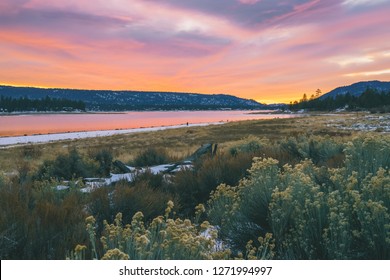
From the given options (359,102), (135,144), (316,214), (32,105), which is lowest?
(135,144)

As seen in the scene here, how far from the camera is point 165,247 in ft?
8.64

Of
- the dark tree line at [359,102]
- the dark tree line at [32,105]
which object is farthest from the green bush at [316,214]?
the dark tree line at [32,105]

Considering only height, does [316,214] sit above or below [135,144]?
above

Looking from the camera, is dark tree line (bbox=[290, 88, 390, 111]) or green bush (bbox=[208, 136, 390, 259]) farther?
dark tree line (bbox=[290, 88, 390, 111])

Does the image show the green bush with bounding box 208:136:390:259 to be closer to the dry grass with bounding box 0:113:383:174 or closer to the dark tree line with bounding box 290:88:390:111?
the dry grass with bounding box 0:113:383:174

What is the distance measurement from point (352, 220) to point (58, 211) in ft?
9.92

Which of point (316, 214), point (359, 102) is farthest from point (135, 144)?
point (359, 102)

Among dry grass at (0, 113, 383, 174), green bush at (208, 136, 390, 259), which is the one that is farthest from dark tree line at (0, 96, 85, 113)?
green bush at (208, 136, 390, 259)

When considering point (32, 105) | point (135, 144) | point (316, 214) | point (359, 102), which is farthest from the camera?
point (32, 105)

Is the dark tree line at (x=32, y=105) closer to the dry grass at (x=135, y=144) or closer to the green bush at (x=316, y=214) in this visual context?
the dry grass at (x=135, y=144)

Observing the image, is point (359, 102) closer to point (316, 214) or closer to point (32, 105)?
point (316, 214)
